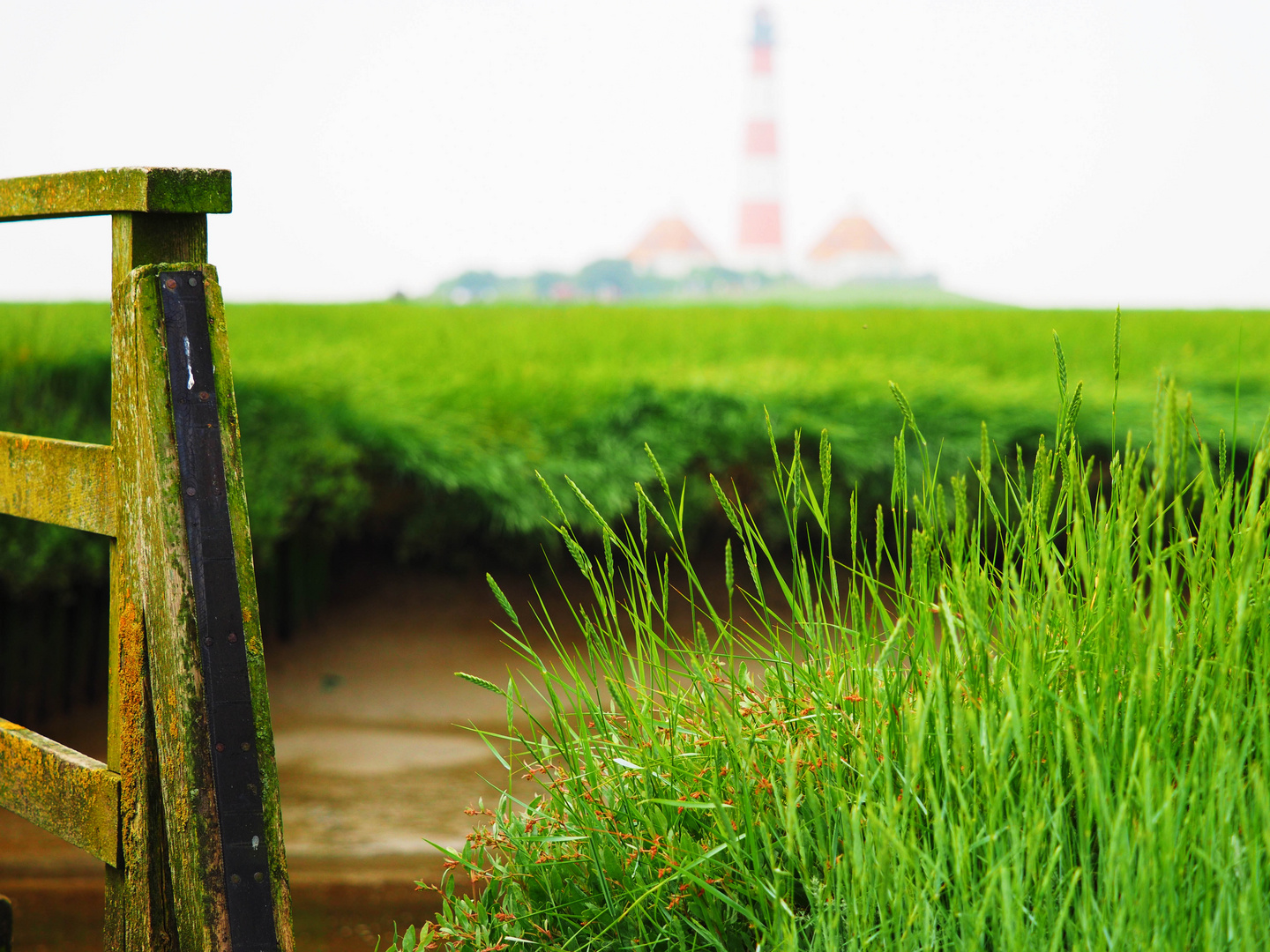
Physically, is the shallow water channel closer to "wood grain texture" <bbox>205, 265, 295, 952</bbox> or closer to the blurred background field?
the blurred background field

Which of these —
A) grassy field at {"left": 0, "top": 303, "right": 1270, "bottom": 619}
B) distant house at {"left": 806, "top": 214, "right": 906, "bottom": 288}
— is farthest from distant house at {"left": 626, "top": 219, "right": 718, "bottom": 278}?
grassy field at {"left": 0, "top": 303, "right": 1270, "bottom": 619}

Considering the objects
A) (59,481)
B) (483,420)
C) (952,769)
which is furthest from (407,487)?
(952,769)

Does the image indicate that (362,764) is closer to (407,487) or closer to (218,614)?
(407,487)

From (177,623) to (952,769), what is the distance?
0.92 m

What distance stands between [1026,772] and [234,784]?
92 centimetres

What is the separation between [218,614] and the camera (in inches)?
51.7

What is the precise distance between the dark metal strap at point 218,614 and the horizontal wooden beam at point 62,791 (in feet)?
0.59

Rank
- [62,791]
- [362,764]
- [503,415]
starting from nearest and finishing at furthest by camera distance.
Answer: [62,791]
[362,764]
[503,415]

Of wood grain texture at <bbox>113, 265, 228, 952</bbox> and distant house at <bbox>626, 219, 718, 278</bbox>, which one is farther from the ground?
distant house at <bbox>626, 219, 718, 278</bbox>

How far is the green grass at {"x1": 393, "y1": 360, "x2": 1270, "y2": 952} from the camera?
97 centimetres

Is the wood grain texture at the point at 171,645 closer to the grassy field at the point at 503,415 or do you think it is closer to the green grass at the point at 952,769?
the green grass at the point at 952,769

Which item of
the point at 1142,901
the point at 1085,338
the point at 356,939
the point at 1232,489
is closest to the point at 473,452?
the point at 356,939

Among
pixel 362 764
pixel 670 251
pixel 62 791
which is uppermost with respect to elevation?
pixel 670 251

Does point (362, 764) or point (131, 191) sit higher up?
point (131, 191)
